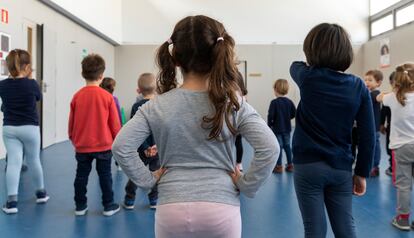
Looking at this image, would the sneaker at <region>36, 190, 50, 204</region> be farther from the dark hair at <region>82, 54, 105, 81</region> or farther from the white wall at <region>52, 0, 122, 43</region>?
the white wall at <region>52, 0, 122, 43</region>

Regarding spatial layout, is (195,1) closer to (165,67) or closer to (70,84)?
(70,84)

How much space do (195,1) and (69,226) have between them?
917cm

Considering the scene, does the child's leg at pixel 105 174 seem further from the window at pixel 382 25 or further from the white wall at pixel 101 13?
the window at pixel 382 25

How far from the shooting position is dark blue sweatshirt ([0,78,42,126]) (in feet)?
9.46

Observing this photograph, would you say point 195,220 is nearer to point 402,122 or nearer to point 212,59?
point 212,59

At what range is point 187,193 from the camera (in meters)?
1.04

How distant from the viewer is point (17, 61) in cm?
286

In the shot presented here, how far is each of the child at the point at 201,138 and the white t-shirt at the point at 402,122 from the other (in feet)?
5.95

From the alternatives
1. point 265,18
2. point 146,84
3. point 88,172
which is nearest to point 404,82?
point 146,84

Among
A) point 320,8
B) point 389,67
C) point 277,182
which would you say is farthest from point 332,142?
point 320,8

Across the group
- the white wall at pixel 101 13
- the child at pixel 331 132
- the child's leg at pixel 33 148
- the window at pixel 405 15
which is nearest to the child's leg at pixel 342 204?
the child at pixel 331 132

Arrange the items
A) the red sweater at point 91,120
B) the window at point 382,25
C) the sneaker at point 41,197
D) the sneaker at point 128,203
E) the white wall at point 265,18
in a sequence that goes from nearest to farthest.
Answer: the red sweater at point 91,120, the sneaker at point 128,203, the sneaker at point 41,197, the window at point 382,25, the white wall at point 265,18

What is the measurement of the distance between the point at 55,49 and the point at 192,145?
626 centimetres

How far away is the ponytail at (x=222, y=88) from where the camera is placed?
1.03 meters
